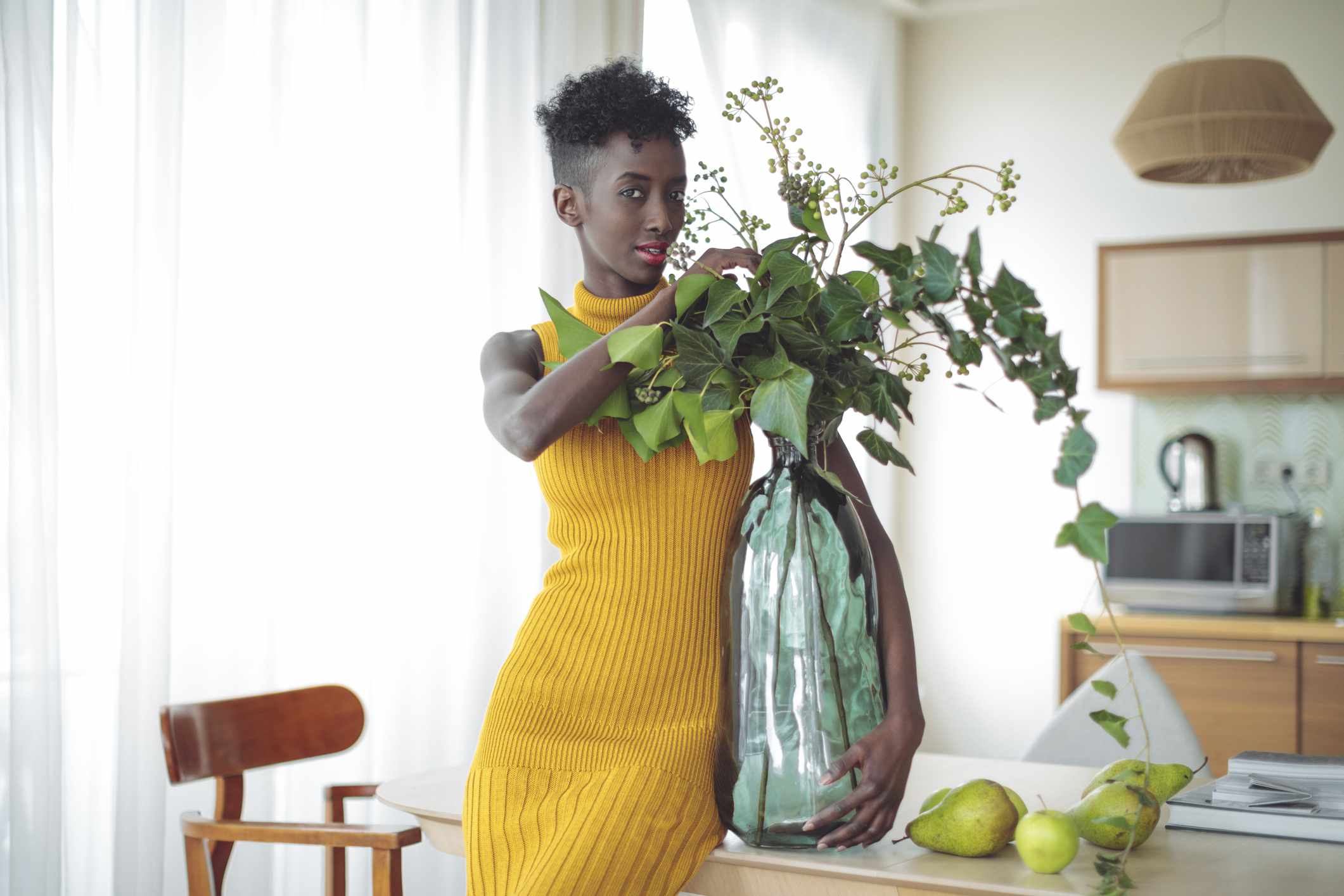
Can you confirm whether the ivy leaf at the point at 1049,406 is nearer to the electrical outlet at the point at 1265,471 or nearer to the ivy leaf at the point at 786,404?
the ivy leaf at the point at 786,404

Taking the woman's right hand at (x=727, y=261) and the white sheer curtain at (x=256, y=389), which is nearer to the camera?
the woman's right hand at (x=727, y=261)

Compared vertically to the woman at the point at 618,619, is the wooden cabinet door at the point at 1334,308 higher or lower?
higher

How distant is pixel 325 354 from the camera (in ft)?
7.54

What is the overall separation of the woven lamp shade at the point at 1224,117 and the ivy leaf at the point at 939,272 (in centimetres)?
236

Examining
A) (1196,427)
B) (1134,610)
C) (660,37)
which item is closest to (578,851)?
(660,37)

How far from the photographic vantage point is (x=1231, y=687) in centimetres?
355

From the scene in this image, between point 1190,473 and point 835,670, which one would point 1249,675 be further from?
point 835,670

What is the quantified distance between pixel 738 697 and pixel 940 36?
412cm

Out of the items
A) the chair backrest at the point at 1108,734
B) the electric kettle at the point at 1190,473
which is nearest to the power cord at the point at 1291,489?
the electric kettle at the point at 1190,473

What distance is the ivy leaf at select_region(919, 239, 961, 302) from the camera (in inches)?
36.1

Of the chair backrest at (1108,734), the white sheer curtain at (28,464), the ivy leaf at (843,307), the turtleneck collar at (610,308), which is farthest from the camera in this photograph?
the chair backrest at (1108,734)

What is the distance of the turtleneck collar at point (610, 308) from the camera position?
121 cm

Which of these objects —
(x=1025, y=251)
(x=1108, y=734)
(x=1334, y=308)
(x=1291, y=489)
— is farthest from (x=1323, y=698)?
(x=1108, y=734)

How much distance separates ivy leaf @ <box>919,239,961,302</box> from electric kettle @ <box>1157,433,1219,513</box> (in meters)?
3.43
